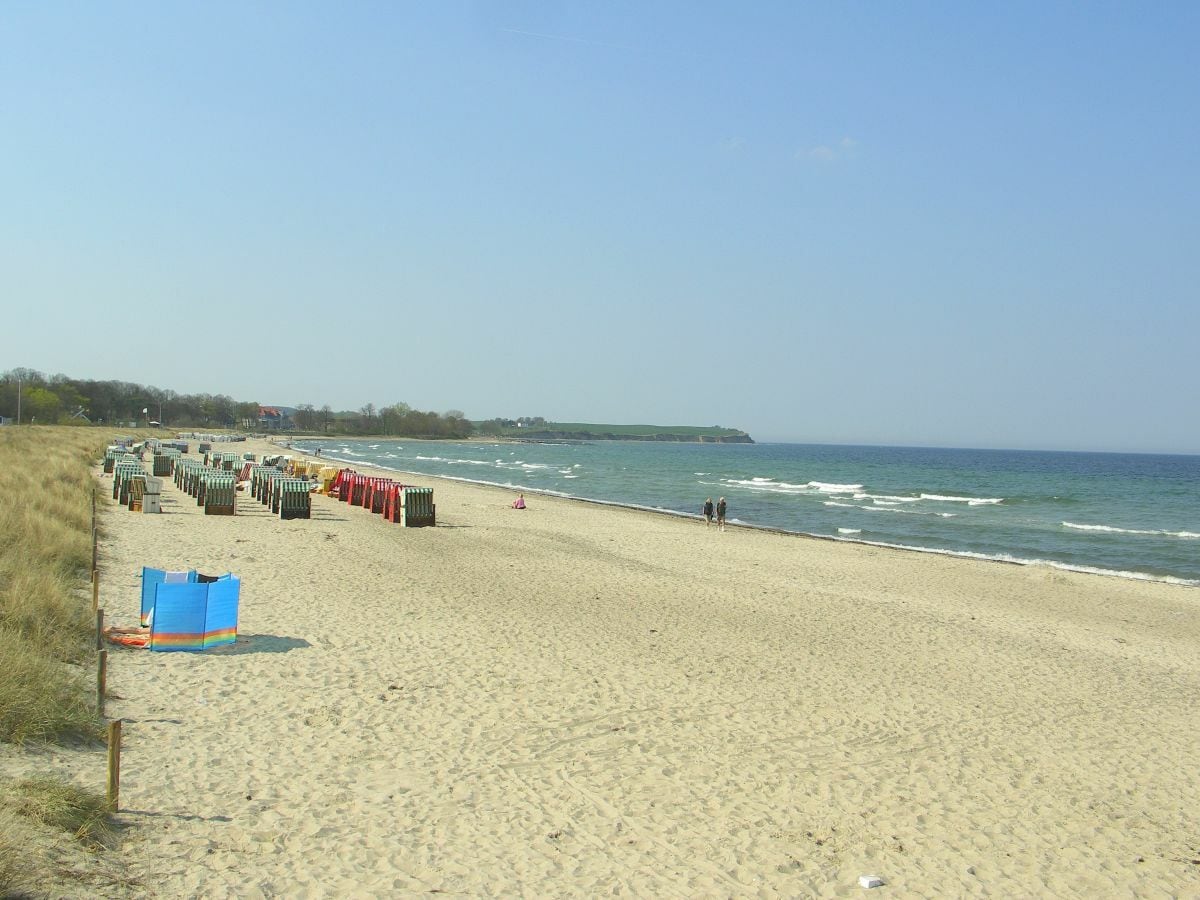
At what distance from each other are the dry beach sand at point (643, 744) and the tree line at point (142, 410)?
84.2m

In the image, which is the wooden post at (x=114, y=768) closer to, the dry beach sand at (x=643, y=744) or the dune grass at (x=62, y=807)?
the dune grass at (x=62, y=807)

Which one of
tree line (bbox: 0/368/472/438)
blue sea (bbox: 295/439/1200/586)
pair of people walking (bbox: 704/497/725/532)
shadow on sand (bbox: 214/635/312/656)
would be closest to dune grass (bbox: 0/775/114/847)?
shadow on sand (bbox: 214/635/312/656)

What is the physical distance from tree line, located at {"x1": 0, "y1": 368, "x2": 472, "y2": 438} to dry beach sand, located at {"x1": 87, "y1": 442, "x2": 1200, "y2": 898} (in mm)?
84152

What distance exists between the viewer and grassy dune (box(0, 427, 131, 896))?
180 inches

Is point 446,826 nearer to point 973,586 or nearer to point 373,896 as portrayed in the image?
point 373,896

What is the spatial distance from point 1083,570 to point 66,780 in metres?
22.7

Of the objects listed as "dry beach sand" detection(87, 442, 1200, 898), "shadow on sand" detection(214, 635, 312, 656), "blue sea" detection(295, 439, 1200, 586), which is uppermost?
"shadow on sand" detection(214, 635, 312, 656)

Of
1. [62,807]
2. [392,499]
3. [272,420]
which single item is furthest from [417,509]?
[272,420]

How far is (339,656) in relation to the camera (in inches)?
383

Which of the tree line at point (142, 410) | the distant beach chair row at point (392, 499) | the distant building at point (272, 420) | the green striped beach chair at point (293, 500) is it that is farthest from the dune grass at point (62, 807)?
the distant building at point (272, 420)

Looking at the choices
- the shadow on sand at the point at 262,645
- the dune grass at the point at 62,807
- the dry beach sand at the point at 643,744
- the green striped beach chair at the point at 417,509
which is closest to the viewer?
the dune grass at the point at 62,807

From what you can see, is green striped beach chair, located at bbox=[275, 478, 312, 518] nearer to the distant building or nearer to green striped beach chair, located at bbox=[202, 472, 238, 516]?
green striped beach chair, located at bbox=[202, 472, 238, 516]

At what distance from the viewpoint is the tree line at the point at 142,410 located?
314ft

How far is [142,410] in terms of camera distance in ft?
424
